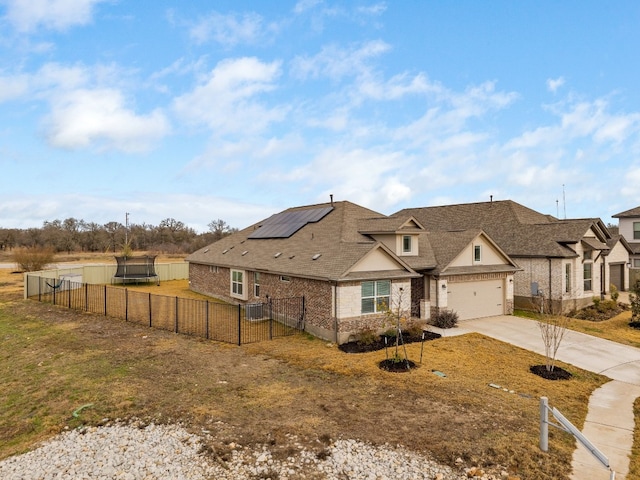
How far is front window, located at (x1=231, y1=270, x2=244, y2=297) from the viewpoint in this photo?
21987 mm

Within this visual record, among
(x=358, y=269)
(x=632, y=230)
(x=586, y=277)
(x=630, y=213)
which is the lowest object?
(x=586, y=277)

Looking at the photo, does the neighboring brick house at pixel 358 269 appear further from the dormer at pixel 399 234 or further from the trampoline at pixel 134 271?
the trampoline at pixel 134 271

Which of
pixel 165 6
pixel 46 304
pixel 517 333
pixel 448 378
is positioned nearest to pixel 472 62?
pixel 517 333

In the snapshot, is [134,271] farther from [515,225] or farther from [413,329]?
[515,225]

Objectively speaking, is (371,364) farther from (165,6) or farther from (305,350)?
(165,6)

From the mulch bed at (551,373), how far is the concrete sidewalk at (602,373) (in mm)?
946

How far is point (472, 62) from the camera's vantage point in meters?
19.1

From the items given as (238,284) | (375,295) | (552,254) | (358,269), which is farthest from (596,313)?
(238,284)

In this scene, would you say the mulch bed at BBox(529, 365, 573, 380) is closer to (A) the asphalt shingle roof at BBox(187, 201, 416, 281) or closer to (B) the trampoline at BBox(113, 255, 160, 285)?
(A) the asphalt shingle roof at BBox(187, 201, 416, 281)

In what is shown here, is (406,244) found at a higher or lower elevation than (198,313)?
higher

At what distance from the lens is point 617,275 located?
1182 inches

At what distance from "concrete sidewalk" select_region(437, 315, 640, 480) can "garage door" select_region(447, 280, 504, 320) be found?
0.47 meters

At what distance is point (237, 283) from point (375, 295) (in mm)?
9908

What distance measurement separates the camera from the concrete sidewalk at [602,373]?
6.59 metres
